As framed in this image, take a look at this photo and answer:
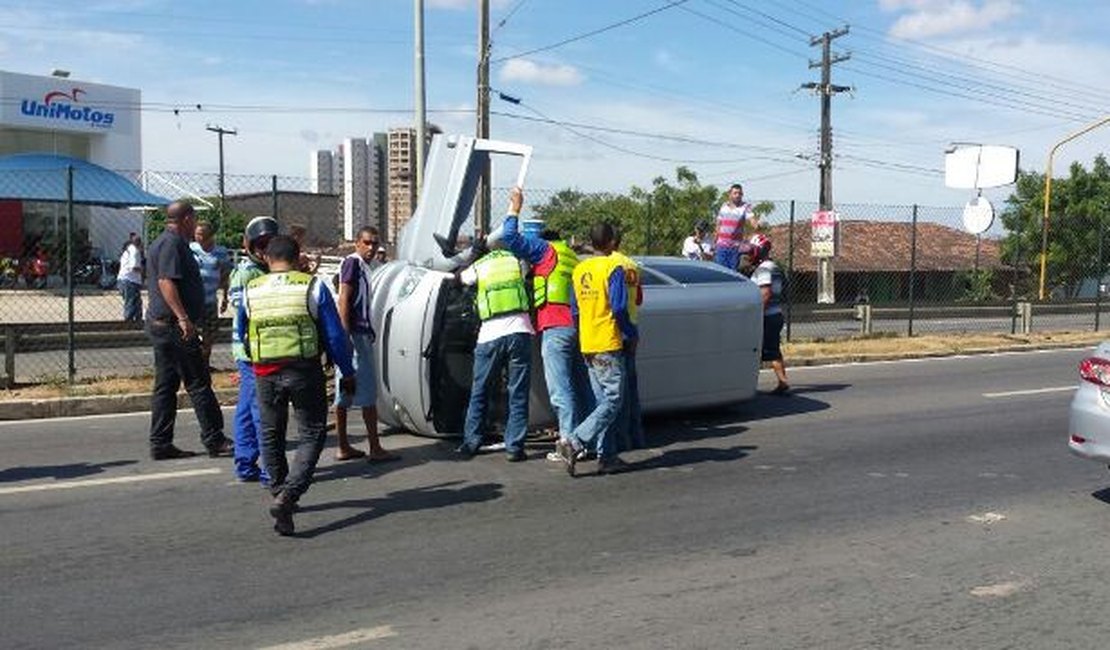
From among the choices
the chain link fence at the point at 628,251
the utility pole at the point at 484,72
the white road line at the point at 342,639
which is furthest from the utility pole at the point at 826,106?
the white road line at the point at 342,639

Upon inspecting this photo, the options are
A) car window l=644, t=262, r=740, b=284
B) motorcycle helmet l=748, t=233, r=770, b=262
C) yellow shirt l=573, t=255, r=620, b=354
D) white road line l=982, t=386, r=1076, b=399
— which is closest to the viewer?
yellow shirt l=573, t=255, r=620, b=354

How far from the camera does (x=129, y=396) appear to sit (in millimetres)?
10492

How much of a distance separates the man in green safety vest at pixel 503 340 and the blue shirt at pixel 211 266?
4194mm

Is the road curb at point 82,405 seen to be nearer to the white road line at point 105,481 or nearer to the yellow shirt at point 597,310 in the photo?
the white road line at point 105,481

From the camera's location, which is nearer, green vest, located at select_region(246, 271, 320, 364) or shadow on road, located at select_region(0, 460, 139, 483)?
green vest, located at select_region(246, 271, 320, 364)

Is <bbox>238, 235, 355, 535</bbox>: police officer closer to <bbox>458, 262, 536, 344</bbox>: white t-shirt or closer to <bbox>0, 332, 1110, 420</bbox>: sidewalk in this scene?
<bbox>458, 262, 536, 344</bbox>: white t-shirt

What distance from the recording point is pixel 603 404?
736 cm

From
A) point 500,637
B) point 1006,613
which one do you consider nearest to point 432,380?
point 500,637

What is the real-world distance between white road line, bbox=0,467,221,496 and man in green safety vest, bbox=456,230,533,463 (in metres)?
1.96

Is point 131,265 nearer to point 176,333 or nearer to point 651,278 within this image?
point 176,333

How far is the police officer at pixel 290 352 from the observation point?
589 cm

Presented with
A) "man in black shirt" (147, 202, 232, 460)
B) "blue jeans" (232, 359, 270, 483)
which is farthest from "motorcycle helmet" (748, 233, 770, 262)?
"blue jeans" (232, 359, 270, 483)

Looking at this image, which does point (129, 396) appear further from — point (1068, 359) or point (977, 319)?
point (977, 319)

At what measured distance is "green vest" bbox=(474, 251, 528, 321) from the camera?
753cm
